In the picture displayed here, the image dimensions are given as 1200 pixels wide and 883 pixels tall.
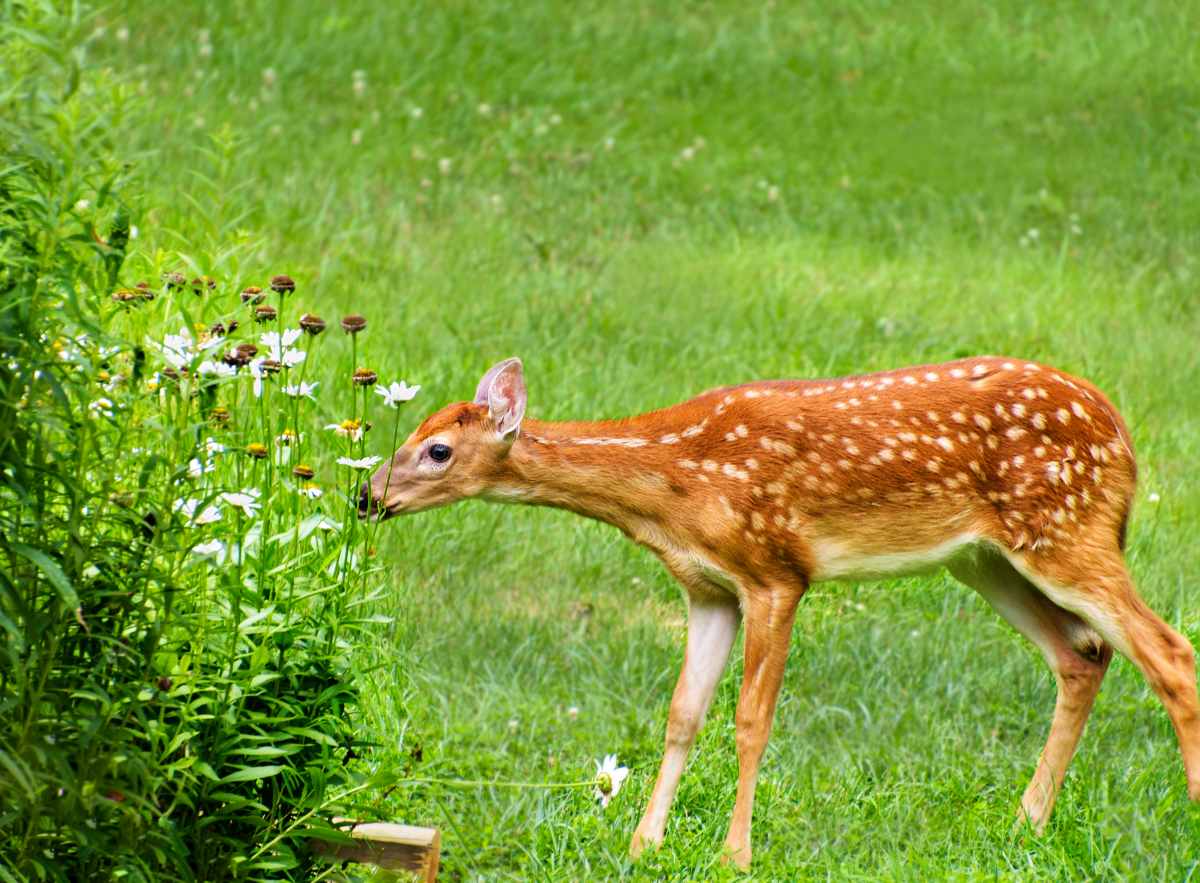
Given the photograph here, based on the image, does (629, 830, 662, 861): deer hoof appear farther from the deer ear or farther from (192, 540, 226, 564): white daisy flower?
(192, 540, 226, 564): white daisy flower

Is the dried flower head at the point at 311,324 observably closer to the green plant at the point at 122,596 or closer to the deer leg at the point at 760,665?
the green plant at the point at 122,596

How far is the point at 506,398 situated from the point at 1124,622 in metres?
2.08

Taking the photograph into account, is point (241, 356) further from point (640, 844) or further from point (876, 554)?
point (876, 554)

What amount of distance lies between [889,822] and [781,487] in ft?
3.75

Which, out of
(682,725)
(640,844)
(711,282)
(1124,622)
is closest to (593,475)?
(682,725)

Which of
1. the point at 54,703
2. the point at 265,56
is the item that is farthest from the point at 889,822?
the point at 265,56

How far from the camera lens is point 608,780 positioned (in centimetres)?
530

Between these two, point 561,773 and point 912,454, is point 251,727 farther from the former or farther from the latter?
point 912,454

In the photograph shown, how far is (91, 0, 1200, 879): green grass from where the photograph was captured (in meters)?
6.04

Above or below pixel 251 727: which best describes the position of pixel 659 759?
below

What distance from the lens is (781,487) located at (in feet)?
19.1

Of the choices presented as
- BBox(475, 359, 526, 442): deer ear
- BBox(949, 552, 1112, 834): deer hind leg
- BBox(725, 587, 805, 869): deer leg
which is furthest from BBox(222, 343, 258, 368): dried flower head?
BBox(949, 552, 1112, 834): deer hind leg

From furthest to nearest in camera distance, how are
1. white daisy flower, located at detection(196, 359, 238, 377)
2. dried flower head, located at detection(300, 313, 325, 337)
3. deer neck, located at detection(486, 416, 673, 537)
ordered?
deer neck, located at detection(486, 416, 673, 537), dried flower head, located at detection(300, 313, 325, 337), white daisy flower, located at detection(196, 359, 238, 377)

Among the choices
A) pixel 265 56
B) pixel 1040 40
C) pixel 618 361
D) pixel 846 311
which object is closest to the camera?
pixel 618 361
